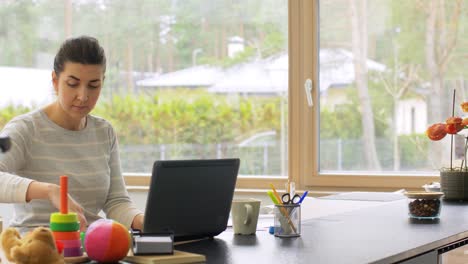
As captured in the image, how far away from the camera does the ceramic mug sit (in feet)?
7.61

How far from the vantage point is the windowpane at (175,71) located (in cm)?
504

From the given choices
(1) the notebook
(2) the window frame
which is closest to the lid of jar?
(1) the notebook

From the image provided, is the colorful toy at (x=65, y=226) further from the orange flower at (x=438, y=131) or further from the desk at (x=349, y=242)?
the orange flower at (x=438, y=131)

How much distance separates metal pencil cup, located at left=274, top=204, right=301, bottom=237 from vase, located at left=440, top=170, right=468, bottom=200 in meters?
1.30

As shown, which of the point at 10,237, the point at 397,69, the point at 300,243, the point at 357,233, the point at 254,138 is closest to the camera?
the point at 10,237

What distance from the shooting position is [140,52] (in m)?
5.32

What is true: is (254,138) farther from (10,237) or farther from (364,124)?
(10,237)

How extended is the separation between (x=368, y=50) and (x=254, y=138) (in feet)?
2.96

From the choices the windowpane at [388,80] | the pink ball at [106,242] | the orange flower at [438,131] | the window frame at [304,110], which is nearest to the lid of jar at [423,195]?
the orange flower at [438,131]

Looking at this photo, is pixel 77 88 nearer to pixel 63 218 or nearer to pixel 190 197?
pixel 190 197

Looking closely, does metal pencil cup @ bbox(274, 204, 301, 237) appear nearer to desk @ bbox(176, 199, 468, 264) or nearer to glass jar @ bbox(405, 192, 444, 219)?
desk @ bbox(176, 199, 468, 264)

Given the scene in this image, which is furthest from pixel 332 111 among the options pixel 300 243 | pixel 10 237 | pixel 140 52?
pixel 10 237

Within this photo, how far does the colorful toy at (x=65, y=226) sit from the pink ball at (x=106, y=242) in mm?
32

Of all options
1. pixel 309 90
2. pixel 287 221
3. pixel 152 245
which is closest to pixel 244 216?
pixel 287 221
